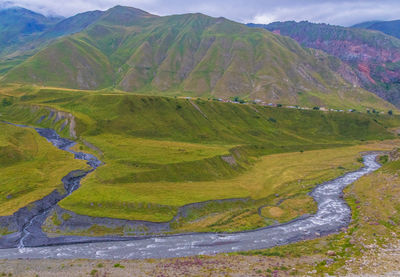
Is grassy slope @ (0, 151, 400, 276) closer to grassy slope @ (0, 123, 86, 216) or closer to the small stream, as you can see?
the small stream

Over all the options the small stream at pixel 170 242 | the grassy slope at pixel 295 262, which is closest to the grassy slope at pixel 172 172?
the small stream at pixel 170 242

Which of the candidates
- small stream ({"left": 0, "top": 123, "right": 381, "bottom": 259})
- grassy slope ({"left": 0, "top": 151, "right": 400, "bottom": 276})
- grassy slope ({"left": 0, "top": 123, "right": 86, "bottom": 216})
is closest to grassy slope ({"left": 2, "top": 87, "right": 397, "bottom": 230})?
small stream ({"left": 0, "top": 123, "right": 381, "bottom": 259})

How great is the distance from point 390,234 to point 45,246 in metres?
92.8

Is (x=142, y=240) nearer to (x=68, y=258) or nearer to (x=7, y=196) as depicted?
(x=68, y=258)

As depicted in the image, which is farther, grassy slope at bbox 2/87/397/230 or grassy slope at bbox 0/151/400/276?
grassy slope at bbox 2/87/397/230

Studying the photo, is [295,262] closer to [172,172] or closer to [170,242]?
[170,242]

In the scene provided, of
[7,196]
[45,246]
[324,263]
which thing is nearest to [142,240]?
[45,246]

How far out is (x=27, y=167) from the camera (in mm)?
124438

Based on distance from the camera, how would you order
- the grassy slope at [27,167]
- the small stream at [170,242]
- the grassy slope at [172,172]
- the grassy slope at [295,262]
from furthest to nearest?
1. the grassy slope at [27,167]
2. the grassy slope at [172,172]
3. the small stream at [170,242]
4. the grassy slope at [295,262]

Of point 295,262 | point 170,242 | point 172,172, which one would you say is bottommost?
point 170,242

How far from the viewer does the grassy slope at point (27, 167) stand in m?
97.4

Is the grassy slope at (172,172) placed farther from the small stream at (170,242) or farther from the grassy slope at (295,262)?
the grassy slope at (295,262)

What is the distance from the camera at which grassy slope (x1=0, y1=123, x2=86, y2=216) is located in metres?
97.4

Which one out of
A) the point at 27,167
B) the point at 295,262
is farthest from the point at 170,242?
the point at 27,167
